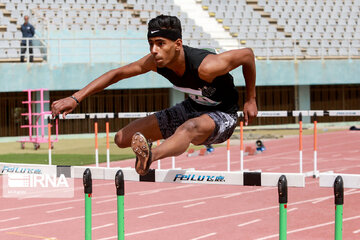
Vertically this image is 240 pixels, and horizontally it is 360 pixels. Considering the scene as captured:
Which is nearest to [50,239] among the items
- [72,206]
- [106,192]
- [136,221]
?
[136,221]

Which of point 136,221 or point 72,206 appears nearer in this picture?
point 136,221

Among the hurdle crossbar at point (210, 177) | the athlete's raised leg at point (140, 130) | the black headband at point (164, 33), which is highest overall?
the black headband at point (164, 33)

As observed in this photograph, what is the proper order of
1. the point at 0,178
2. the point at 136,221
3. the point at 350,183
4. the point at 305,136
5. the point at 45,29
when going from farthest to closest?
1. the point at 45,29
2. the point at 305,136
3. the point at 0,178
4. the point at 136,221
5. the point at 350,183

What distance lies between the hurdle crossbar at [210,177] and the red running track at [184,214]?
2.39 metres

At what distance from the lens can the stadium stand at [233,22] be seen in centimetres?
2664

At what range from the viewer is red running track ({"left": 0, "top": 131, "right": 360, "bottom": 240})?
819 centimetres

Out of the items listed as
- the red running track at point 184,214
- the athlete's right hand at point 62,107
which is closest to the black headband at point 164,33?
the athlete's right hand at point 62,107

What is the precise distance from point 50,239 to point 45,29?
1954 centimetres

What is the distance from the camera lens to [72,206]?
1016cm

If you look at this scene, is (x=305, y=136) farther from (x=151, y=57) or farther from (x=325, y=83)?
(x=151, y=57)

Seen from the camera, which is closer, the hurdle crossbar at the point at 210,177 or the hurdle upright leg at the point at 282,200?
the hurdle upright leg at the point at 282,200

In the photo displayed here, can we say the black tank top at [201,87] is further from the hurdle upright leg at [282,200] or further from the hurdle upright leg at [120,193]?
the hurdle upright leg at [120,193]

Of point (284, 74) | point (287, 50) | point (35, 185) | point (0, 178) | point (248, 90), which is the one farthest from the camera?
point (287, 50)
